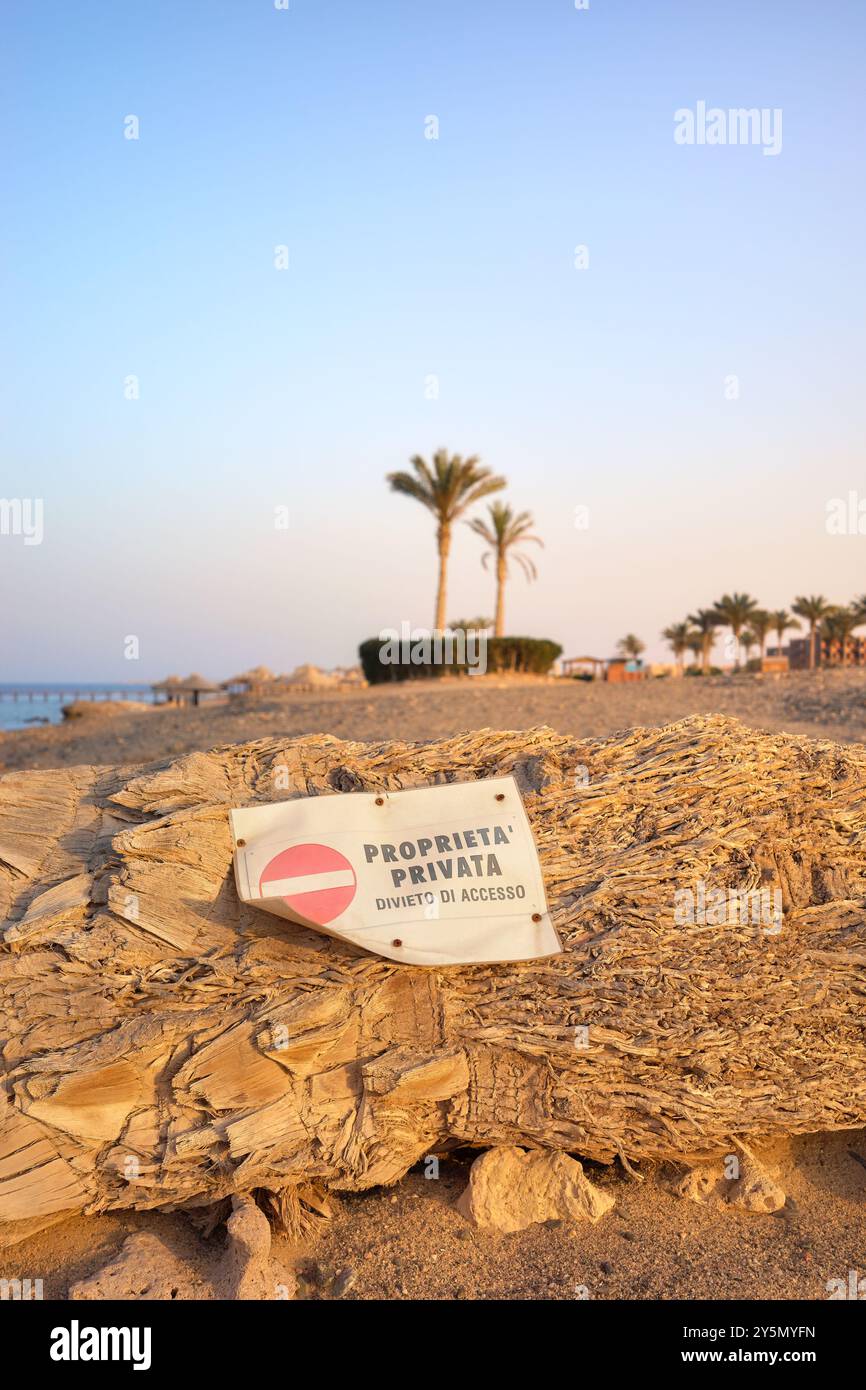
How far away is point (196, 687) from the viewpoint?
40.6 meters

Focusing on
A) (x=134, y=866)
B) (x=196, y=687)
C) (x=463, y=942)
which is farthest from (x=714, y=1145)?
(x=196, y=687)

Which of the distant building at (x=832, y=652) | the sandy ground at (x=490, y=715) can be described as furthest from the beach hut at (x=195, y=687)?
the distant building at (x=832, y=652)

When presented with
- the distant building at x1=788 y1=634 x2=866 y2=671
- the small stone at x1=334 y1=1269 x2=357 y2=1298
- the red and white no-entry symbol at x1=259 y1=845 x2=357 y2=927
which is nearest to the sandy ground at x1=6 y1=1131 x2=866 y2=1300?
the small stone at x1=334 y1=1269 x2=357 y2=1298

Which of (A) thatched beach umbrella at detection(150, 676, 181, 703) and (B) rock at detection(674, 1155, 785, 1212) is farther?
(A) thatched beach umbrella at detection(150, 676, 181, 703)

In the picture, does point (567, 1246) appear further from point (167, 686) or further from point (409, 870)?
point (167, 686)

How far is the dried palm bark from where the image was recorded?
12.1ft

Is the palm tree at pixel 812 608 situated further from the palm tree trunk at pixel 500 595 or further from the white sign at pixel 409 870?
the white sign at pixel 409 870

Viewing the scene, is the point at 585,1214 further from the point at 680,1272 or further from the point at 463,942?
the point at 463,942

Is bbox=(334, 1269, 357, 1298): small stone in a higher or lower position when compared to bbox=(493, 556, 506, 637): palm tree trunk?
lower

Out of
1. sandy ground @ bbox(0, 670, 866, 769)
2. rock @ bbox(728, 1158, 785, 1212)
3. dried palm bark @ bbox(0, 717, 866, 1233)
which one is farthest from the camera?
sandy ground @ bbox(0, 670, 866, 769)

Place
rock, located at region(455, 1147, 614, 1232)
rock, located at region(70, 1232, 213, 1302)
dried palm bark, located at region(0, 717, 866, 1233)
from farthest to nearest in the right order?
rock, located at region(455, 1147, 614, 1232), dried palm bark, located at region(0, 717, 866, 1233), rock, located at region(70, 1232, 213, 1302)

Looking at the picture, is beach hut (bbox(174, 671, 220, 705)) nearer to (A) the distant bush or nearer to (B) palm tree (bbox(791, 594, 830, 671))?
(A) the distant bush

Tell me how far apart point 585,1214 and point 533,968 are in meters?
0.96

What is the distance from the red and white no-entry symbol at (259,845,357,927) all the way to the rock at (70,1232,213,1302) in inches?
52.4
